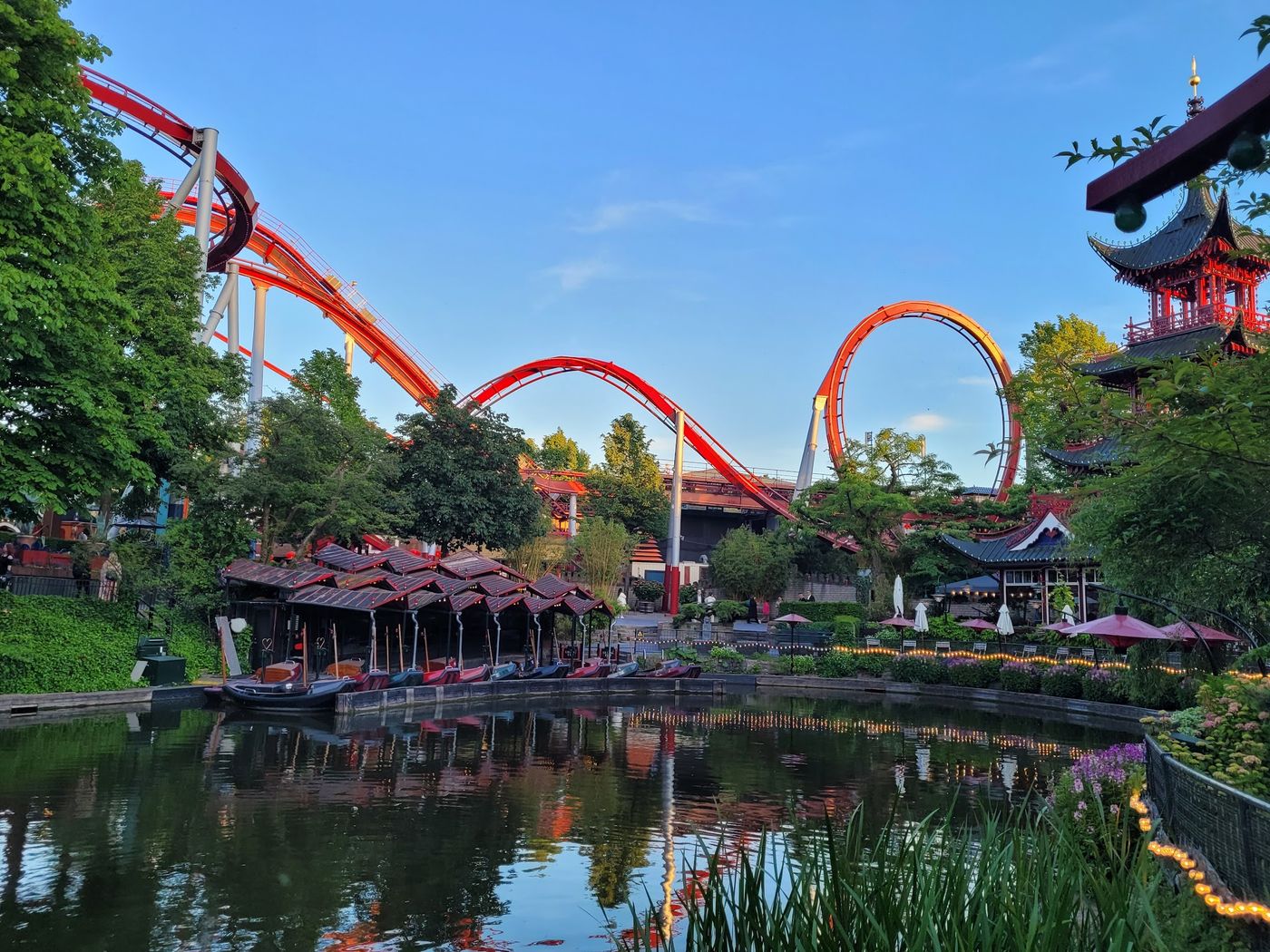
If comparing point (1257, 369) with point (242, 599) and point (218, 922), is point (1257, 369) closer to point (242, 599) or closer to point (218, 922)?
point (218, 922)

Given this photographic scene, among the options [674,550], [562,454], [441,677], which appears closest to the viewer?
[441,677]

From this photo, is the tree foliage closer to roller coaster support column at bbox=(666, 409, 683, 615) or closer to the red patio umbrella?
the red patio umbrella

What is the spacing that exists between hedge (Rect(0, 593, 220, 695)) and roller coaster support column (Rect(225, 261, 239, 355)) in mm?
13548

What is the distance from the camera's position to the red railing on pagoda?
117ft

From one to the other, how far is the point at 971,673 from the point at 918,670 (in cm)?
181

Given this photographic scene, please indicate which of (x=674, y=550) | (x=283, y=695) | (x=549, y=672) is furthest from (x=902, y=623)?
(x=283, y=695)

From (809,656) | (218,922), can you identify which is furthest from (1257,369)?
(809,656)

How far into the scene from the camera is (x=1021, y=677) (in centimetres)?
2838

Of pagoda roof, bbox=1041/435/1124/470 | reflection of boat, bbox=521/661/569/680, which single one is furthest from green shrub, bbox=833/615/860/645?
reflection of boat, bbox=521/661/569/680

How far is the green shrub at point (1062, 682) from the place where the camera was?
2686cm

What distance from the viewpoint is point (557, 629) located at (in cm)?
3797

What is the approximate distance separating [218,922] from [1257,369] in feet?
33.8

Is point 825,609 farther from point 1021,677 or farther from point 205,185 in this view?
Answer: point 205,185

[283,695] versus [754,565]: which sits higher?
[754,565]
